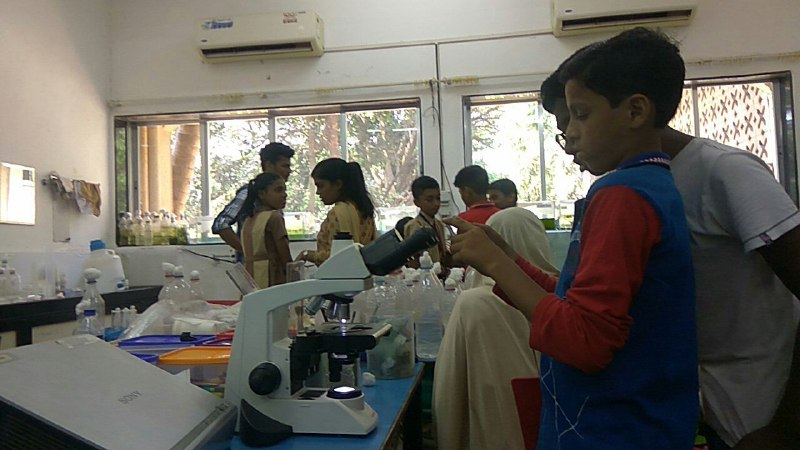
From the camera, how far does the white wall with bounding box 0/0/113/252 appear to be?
3.51 metres

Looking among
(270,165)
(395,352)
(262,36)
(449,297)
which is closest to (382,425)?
(395,352)

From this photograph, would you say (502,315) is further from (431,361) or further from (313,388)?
(313,388)

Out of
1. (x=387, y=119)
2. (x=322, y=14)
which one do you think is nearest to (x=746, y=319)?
(x=387, y=119)

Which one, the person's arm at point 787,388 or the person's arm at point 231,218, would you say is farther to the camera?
the person's arm at point 231,218

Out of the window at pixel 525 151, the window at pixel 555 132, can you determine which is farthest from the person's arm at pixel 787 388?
the window at pixel 525 151

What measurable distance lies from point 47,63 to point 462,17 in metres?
3.04

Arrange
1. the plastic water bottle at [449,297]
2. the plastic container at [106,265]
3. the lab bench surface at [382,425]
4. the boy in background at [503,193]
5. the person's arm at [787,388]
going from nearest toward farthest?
the person's arm at [787,388], the lab bench surface at [382,425], the plastic water bottle at [449,297], the plastic container at [106,265], the boy in background at [503,193]

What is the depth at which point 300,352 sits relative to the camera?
0.98 m

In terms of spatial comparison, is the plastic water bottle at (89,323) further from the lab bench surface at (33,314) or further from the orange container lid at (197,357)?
the lab bench surface at (33,314)

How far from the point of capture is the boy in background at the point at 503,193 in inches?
148

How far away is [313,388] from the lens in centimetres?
102

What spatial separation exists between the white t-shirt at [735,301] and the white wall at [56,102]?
3.83 metres

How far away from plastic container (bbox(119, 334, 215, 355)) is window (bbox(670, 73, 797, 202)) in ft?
11.9

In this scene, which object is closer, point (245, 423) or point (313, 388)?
point (245, 423)
